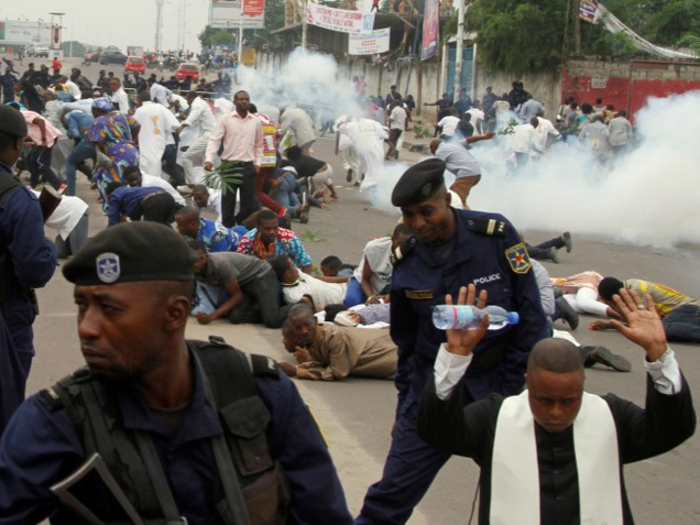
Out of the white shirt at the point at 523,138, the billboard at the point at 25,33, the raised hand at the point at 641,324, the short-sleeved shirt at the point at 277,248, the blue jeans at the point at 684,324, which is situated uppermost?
the billboard at the point at 25,33

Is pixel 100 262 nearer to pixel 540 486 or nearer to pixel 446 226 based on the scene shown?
pixel 540 486

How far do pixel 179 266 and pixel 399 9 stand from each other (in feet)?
193

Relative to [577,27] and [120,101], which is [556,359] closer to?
[120,101]

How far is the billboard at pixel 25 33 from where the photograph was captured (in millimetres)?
144125

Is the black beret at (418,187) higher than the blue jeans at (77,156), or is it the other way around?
the black beret at (418,187)

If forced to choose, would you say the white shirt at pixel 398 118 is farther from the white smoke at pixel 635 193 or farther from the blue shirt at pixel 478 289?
the blue shirt at pixel 478 289

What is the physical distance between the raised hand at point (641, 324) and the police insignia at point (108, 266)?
166 centimetres

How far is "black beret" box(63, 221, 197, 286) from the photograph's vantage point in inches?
87.0

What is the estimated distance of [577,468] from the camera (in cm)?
336

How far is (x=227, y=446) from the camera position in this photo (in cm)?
225

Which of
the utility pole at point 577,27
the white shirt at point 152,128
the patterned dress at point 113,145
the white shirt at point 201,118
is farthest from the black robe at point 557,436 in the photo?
the utility pole at point 577,27

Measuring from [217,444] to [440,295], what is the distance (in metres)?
2.12

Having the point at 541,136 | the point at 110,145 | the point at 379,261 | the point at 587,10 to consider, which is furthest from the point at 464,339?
the point at 587,10

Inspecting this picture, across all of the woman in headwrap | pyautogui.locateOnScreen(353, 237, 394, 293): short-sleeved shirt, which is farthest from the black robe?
the woman in headwrap
